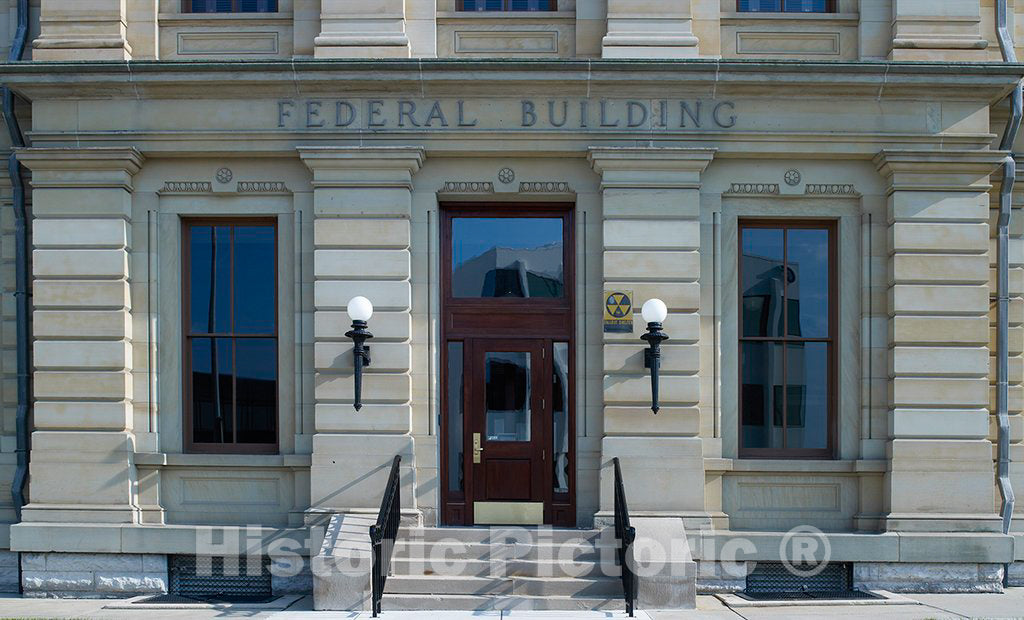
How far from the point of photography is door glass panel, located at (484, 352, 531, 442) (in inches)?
450

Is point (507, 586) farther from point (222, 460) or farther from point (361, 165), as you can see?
point (361, 165)

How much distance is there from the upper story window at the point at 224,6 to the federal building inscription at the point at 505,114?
57.7 inches

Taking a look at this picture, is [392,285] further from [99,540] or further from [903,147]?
[903,147]

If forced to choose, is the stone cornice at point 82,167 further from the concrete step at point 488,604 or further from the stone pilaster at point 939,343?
the stone pilaster at point 939,343

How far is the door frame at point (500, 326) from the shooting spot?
11344 mm

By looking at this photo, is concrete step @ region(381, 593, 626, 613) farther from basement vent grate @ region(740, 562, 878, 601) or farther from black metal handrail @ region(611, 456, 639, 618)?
basement vent grate @ region(740, 562, 878, 601)

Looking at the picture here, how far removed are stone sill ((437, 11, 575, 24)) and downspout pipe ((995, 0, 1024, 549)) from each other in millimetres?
5272

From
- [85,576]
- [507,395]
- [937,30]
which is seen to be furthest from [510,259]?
[85,576]

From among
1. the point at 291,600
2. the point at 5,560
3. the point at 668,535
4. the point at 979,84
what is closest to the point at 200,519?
the point at 291,600

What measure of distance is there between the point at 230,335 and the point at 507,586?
4.59 metres

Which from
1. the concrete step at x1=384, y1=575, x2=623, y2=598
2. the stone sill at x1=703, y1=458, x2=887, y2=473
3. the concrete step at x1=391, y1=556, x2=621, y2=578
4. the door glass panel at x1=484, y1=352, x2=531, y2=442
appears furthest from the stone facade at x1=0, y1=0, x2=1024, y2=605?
the concrete step at x1=384, y1=575, x2=623, y2=598

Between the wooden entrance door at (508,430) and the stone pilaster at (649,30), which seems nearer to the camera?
the stone pilaster at (649,30)

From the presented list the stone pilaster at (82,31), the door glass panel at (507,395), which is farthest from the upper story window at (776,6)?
the stone pilaster at (82,31)

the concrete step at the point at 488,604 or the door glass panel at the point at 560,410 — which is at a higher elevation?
the door glass panel at the point at 560,410
